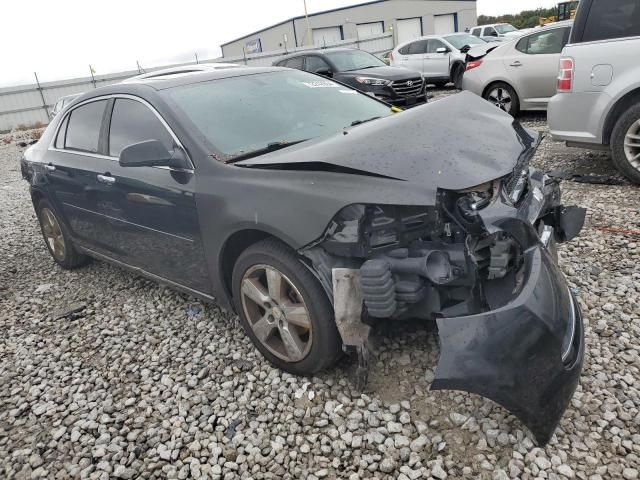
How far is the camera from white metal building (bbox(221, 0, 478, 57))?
42062 mm

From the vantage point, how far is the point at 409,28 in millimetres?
42875

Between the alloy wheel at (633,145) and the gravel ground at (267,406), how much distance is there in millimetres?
1226

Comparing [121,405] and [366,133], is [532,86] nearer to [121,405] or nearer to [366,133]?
[366,133]

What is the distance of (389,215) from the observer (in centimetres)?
223

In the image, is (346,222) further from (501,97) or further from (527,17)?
(527,17)

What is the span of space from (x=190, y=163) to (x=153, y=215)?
524mm

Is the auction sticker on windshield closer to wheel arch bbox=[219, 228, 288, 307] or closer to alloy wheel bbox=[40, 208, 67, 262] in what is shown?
wheel arch bbox=[219, 228, 288, 307]

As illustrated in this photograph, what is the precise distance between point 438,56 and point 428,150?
1318 cm

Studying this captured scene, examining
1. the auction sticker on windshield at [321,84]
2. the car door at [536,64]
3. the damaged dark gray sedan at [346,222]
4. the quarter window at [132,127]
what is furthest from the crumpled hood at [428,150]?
the car door at [536,64]

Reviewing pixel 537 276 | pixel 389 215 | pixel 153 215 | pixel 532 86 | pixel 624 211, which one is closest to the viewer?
pixel 537 276

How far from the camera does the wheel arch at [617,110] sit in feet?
15.2

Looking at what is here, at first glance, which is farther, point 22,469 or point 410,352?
point 410,352

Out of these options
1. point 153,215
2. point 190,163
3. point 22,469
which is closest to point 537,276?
point 190,163

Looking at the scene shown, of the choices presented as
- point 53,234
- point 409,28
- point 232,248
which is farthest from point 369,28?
point 232,248
